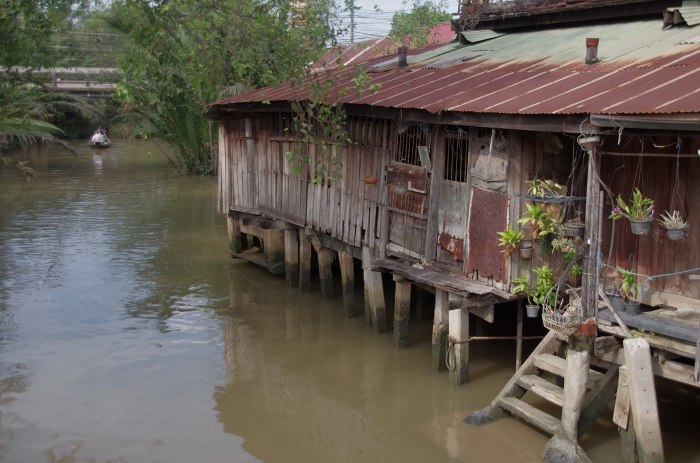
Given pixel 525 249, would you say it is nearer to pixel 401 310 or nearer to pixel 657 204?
pixel 657 204

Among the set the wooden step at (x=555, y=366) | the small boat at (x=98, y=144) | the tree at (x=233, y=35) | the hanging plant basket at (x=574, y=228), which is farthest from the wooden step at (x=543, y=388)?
the small boat at (x=98, y=144)

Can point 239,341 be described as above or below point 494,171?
below

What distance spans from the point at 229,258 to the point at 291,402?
7.14m

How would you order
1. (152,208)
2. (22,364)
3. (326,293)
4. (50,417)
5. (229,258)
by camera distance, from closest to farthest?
1. (50,417)
2. (22,364)
3. (326,293)
4. (229,258)
5. (152,208)

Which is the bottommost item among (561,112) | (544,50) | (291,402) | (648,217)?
(291,402)

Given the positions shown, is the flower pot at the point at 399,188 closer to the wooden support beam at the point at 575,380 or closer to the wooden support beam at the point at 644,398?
the wooden support beam at the point at 575,380

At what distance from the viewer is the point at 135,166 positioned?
29.8 meters

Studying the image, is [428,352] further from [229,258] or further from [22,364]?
[229,258]

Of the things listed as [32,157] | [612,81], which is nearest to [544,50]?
[612,81]

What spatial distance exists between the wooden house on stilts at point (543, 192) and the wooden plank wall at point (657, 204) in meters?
0.02

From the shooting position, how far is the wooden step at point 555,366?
Answer: 7.46 meters

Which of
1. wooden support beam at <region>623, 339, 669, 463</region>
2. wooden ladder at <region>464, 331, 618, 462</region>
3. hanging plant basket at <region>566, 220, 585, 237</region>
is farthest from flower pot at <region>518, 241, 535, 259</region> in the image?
wooden support beam at <region>623, 339, 669, 463</region>

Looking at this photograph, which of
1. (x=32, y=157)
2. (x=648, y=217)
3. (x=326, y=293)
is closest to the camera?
(x=648, y=217)

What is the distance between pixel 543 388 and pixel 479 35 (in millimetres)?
7702
